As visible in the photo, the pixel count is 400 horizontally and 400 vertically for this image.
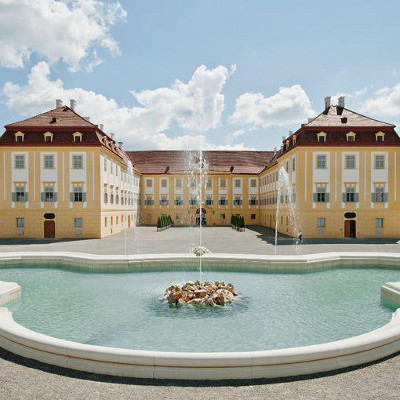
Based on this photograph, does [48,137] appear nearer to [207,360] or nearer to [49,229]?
[49,229]

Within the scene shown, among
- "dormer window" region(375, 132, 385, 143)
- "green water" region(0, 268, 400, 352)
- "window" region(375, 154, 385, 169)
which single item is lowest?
"green water" region(0, 268, 400, 352)

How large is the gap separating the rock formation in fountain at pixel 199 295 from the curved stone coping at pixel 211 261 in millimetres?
4875

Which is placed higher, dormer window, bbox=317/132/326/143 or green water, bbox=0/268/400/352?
dormer window, bbox=317/132/326/143

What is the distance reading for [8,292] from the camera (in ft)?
35.9

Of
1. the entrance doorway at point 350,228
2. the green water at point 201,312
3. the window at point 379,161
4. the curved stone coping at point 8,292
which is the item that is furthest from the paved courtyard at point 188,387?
the window at point 379,161

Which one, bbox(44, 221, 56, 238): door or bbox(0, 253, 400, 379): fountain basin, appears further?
bbox(44, 221, 56, 238): door

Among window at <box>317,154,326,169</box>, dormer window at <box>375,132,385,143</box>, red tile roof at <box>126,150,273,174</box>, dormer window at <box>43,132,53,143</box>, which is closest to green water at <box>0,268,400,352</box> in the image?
window at <box>317,154,326,169</box>

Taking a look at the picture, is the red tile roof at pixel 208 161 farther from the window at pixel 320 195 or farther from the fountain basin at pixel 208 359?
the fountain basin at pixel 208 359

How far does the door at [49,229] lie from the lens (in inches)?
1292

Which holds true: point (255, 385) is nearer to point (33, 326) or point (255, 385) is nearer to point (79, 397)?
point (79, 397)

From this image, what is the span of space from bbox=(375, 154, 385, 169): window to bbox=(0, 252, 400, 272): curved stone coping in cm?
1750

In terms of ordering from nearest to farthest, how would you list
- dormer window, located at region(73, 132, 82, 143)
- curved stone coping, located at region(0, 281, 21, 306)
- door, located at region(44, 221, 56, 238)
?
1. curved stone coping, located at region(0, 281, 21, 306)
2. dormer window, located at region(73, 132, 82, 143)
3. door, located at region(44, 221, 56, 238)

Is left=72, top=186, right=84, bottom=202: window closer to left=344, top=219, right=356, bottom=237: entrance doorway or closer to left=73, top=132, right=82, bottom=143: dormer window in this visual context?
left=73, top=132, right=82, bottom=143: dormer window

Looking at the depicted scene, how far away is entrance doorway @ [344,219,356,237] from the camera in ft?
108
